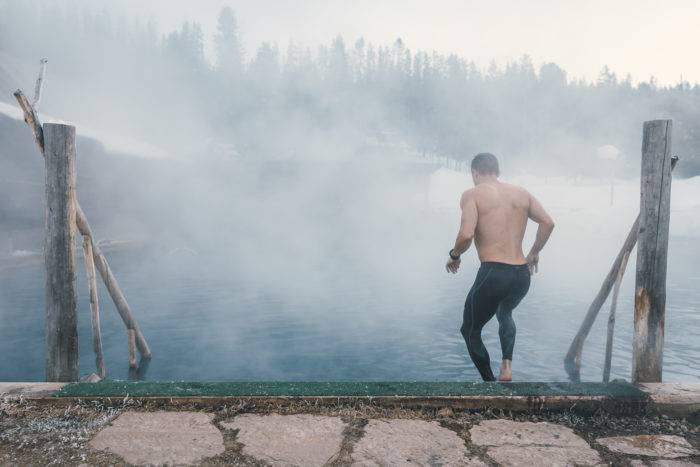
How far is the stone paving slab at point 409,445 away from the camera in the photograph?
2.22 metres

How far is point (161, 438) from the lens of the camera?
7.82 feet

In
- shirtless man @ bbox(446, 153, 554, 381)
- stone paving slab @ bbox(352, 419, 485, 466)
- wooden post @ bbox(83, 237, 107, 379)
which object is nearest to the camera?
stone paving slab @ bbox(352, 419, 485, 466)

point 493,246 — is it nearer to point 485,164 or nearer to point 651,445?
point 485,164

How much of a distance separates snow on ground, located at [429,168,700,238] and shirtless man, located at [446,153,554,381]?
18.8m

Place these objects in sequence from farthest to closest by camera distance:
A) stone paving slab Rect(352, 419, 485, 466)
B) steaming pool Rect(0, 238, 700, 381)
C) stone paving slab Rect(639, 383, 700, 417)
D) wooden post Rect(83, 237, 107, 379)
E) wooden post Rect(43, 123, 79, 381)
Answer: steaming pool Rect(0, 238, 700, 381), wooden post Rect(83, 237, 107, 379), wooden post Rect(43, 123, 79, 381), stone paving slab Rect(639, 383, 700, 417), stone paving slab Rect(352, 419, 485, 466)

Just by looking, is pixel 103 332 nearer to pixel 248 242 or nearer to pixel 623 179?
pixel 248 242

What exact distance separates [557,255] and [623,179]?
3692 centimetres

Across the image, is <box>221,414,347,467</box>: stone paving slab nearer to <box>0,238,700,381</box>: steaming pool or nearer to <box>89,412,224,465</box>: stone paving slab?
<box>89,412,224,465</box>: stone paving slab

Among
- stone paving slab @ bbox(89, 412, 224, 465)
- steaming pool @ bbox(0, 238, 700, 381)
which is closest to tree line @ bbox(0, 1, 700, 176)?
steaming pool @ bbox(0, 238, 700, 381)

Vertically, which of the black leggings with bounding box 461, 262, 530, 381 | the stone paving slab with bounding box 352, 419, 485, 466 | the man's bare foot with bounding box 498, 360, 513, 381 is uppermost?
the black leggings with bounding box 461, 262, 530, 381

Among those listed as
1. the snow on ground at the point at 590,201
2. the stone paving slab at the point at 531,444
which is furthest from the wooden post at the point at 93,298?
the snow on ground at the point at 590,201

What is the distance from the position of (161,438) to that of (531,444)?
5.99 feet

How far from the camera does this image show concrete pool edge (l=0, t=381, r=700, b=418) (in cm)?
274

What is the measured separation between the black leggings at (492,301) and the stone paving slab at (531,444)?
0.99 meters
